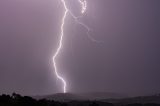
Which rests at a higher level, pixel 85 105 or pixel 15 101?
pixel 85 105

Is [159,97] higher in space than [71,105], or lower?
higher

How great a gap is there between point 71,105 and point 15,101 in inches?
924

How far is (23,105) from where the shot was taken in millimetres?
35031

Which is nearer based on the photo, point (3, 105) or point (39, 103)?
point (3, 105)

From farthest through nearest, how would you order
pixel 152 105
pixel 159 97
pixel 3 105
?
pixel 159 97, pixel 152 105, pixel 3 105

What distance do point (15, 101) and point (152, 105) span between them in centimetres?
4072

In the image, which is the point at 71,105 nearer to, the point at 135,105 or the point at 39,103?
the point at 135,105

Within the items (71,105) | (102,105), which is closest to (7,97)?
(71,105)

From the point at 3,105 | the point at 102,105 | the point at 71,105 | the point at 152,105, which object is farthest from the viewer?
the point at 152,105

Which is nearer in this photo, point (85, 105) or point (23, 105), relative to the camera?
point (23, 105)

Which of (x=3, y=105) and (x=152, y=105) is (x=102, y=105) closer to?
(x=152, y=105)

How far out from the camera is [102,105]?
221ft

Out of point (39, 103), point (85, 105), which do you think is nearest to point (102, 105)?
point (85, 105)

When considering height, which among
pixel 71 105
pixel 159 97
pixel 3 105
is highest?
pixel 159 97
